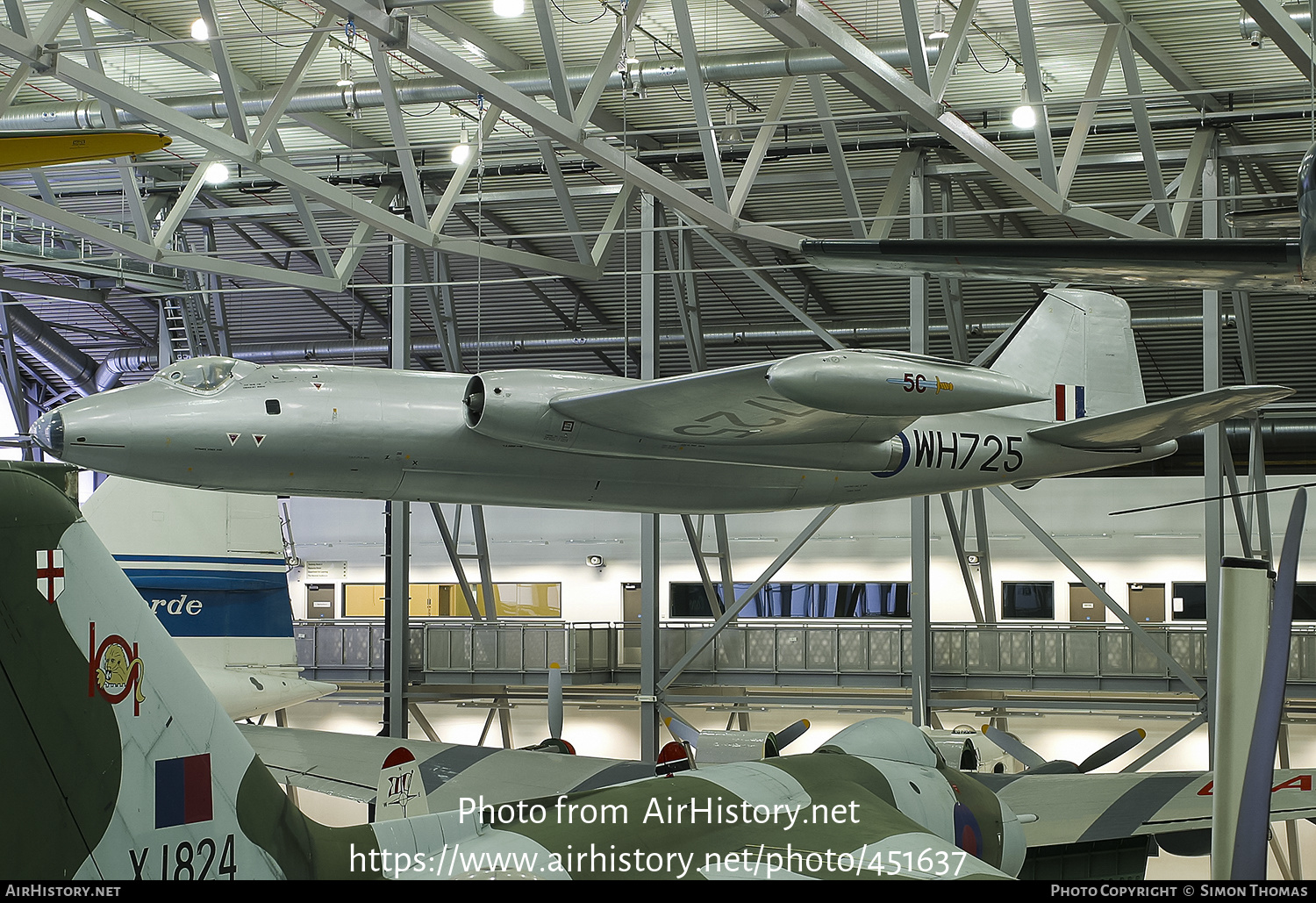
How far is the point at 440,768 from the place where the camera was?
30.7 ft

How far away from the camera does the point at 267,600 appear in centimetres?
1077

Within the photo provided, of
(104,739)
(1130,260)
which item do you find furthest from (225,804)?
(1130,260)

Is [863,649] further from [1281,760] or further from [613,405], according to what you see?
[613,405]

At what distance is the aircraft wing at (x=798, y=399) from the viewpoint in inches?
280

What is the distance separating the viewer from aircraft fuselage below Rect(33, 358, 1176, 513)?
25.5 feet

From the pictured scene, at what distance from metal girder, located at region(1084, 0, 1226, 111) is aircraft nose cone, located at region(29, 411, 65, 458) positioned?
9557 millimetres

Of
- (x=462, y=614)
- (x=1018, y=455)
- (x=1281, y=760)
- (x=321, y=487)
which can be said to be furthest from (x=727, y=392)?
(x=462, y=614)

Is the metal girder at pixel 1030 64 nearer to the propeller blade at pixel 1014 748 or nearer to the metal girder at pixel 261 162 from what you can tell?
the propeller blade at pixel 1014 748

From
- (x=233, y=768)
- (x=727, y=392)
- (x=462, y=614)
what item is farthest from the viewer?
(x=462, y=614)

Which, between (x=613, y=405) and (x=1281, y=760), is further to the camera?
(x=1281, y=760)

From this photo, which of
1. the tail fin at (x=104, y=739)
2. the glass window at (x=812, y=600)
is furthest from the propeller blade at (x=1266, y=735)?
the glass window at (x=812, y=600)

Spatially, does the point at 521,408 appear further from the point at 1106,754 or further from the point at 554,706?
the point at 1106,754

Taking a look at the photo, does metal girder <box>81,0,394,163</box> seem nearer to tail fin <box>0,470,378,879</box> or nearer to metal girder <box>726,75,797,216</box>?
metal girder <box>726,75,797,216</box>

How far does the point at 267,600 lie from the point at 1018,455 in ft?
23.0
